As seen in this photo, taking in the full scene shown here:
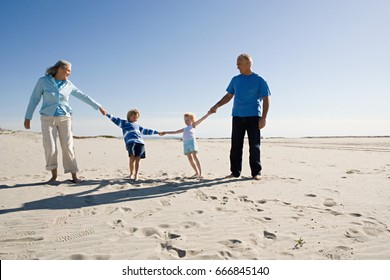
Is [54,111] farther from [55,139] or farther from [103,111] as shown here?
[103,111]

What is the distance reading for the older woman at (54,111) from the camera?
5396mm

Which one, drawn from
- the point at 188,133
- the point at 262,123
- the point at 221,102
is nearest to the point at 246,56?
the point at 221,102

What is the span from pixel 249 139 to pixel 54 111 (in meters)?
4.15

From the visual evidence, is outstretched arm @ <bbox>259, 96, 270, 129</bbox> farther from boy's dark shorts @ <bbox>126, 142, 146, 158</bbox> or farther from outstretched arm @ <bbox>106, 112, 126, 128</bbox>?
outstretched arm @ <bbox>106, 112, 126, 128</bbox>

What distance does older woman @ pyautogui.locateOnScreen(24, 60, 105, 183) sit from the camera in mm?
5396

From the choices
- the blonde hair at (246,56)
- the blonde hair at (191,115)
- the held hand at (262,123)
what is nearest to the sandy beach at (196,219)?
the held hand at (262,123)

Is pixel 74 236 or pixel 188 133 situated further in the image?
pixel 188 133

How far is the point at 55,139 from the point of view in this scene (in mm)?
5645

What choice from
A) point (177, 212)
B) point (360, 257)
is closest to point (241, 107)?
point (177, 212)

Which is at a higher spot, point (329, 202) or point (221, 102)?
point (221, 102)

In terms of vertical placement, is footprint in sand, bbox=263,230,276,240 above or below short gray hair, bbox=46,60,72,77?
below

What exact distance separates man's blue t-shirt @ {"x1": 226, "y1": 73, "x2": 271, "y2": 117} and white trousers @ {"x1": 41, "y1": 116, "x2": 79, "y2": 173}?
3687mm

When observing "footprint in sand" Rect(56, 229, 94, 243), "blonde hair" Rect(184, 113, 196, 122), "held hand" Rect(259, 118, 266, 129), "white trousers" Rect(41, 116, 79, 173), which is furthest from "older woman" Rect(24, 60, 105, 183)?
"held hand" Rect(259, 118, 266, 129)

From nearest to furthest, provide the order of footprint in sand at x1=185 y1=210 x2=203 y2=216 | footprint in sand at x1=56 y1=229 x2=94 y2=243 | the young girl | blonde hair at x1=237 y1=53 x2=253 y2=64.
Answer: footprint in sand at x1=56 y1=229 x2=94 y2=243 → footprint in sand at x1=185 y1=210 x2=203 y2=216 → blonde hair at x1=237 y1=53 x2=253 y2=64 → the young girl
